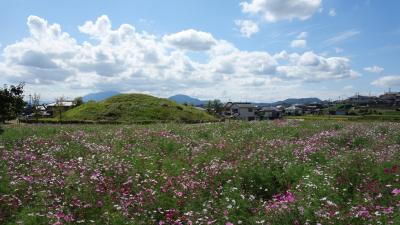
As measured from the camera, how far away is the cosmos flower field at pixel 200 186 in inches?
299

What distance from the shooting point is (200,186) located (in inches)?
392

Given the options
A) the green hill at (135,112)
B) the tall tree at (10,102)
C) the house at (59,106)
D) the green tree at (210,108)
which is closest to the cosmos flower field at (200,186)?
the tall tree at (10,102)

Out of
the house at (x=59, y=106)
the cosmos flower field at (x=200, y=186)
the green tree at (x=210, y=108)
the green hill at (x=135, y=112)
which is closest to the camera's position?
the cosmos flower field at (x=200, y=186)

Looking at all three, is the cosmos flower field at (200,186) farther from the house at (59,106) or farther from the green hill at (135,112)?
the house at (59,106)

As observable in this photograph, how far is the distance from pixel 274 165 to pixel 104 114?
4728 centimetres

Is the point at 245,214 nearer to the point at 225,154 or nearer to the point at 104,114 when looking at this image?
the point at 225,154

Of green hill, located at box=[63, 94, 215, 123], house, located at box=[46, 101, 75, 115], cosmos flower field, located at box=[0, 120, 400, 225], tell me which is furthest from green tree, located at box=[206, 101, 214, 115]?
cosmos flower field, located at box=[0, 120, 400, 225]

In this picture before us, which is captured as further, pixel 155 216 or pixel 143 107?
pixel 143 107

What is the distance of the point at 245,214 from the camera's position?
26.8ft

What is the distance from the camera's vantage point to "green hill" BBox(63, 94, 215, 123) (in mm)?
54562

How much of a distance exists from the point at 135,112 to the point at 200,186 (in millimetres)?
47858

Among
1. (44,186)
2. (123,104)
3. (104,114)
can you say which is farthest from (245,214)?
(123,104)

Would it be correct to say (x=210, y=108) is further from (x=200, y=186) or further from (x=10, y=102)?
(x=200, y=186)

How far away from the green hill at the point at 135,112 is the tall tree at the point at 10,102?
30091mm
